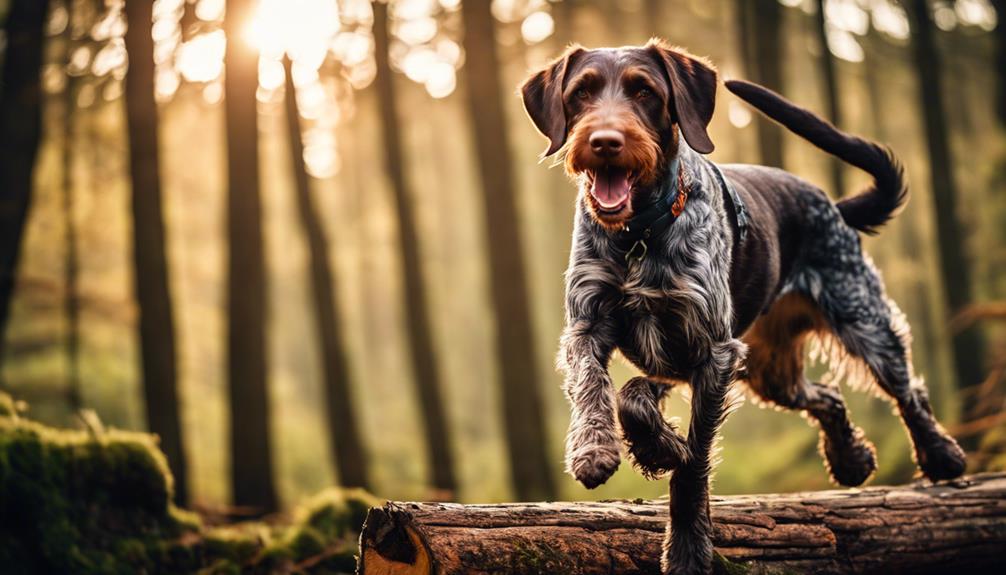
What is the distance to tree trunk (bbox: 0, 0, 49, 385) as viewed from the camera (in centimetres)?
1000

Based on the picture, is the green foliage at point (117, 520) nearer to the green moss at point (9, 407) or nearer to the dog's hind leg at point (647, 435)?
the green moss at point (9, 407)

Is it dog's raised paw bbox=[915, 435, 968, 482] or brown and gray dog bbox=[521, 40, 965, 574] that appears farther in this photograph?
dog's raised paw bbox=[915, 435, 968, 482]

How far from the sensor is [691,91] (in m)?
4.68

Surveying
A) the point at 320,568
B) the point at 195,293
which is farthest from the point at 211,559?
the point at 195,293

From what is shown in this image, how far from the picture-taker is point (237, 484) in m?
9.57

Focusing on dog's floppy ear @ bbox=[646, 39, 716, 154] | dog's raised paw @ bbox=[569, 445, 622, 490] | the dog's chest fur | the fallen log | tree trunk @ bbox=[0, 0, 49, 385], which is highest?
tree trunk @ bbox=[0, 0, 49, 385]

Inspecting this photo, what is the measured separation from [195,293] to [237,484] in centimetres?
2003

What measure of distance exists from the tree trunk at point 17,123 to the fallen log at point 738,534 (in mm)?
7460

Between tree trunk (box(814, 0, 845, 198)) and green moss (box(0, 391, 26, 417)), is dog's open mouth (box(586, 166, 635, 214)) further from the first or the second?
tree trunk (box(814, 0, 845, 198))

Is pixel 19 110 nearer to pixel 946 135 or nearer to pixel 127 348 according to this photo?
pixel 946 135

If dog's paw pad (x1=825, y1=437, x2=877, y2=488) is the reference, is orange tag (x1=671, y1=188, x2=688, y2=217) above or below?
above

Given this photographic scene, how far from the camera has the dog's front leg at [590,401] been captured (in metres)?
3.96

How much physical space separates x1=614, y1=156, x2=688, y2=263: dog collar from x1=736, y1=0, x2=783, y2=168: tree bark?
823cm

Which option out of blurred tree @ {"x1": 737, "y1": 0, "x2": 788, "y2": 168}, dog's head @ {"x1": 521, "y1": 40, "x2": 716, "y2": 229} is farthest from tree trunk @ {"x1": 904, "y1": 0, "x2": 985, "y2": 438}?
dog's head @ {"x1": 521, "y1": 40, "x2": 716, "y2": 229}
